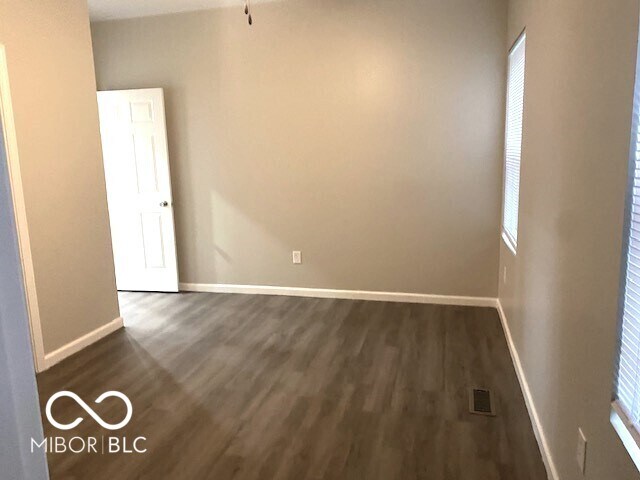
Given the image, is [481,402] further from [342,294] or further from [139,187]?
[139,187]

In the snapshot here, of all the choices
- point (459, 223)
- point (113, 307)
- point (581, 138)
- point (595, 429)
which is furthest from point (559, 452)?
point (113, 307)

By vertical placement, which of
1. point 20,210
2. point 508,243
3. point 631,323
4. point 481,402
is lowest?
point 481,402

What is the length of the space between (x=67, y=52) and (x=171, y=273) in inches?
92.1

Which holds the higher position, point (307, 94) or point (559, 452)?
point (307, 94)

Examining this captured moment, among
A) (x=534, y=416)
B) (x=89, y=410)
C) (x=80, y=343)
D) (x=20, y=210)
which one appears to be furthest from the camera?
(x=80, y=343)

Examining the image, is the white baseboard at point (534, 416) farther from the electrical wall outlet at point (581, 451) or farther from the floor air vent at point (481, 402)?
the electrical wall outlet at point (581, 451)

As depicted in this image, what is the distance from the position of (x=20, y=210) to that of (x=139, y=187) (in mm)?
1957

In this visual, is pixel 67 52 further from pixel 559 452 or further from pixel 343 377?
pixel 559 452

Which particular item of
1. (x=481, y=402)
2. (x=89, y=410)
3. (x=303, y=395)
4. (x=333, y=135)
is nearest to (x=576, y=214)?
(x=481, y=402)

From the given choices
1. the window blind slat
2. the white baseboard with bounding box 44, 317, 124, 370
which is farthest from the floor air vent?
the white baseboard with bounding box 44, 317, 124, 370

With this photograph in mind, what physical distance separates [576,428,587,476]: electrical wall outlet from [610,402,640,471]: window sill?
35 cm

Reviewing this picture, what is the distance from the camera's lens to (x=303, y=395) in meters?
2.91

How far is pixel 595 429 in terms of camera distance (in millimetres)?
1531

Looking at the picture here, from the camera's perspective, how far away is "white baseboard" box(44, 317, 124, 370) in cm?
338
